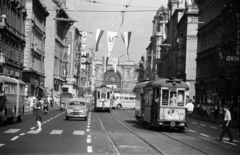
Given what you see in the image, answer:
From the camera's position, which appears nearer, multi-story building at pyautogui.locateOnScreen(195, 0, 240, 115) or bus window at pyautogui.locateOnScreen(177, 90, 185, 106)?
bus window at pyautogui.locateOnScreen(177, 90, 185, 106)

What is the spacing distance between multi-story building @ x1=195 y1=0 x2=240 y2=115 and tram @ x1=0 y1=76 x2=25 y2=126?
14.0m

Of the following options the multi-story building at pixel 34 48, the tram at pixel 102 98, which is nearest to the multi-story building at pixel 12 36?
the multi-story building at pixel 34 48

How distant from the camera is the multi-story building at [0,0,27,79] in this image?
5100cm

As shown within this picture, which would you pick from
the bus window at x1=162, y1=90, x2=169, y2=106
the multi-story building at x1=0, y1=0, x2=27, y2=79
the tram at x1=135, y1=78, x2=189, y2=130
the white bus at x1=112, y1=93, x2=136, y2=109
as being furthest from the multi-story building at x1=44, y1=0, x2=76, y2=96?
the bus window at x1=162, y1=90, x2=169, y2=106

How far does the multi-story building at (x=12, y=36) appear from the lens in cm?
5100

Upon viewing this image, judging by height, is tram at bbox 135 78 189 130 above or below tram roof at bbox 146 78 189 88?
below

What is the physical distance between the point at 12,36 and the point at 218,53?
27747 mm

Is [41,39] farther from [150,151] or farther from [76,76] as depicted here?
[150,151]

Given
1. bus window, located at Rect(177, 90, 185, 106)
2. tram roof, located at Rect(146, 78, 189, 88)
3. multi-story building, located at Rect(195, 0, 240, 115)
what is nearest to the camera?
bus window, located at Rect(177, 90, 185, 106)

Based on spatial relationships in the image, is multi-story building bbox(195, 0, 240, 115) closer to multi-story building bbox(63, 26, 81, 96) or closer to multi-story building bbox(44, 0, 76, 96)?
multi-story building bbox(44, 0, 76, 96)

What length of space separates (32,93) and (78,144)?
196 feet

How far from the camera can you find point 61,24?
107688mm

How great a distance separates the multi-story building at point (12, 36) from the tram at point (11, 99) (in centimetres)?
1707

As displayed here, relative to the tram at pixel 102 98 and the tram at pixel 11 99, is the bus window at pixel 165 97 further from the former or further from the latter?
the tram at pixel 102 98
